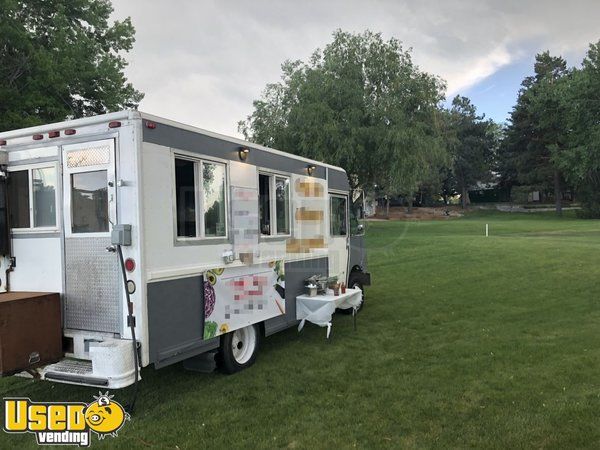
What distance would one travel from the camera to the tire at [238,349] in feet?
18.3

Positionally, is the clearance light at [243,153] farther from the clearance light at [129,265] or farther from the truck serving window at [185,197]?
the clearance light at [129,265]

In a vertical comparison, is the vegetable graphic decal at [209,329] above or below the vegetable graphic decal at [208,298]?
below

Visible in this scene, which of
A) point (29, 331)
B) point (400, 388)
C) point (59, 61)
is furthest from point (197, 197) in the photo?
point (59, 61)

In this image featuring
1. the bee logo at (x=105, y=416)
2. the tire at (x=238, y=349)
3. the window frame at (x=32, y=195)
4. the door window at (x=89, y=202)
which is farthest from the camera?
the tire at (x=238, y=349)

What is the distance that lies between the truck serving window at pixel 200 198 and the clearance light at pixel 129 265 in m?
0.62

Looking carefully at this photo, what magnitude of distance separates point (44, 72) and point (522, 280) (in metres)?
15.0

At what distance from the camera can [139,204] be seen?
428 cm

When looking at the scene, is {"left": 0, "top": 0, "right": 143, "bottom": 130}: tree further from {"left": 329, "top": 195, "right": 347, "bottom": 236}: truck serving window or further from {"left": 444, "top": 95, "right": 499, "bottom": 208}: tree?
{"left": 444, "top": 95, "right": 499, "bottom": 208}: tree

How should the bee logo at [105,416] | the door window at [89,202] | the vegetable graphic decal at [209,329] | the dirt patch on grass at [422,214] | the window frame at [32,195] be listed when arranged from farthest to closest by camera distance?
the dirt patch on grass at [422,214] → the vegetable graphic decal at [209,329] → the window frame at [32,195] → the door window at [89,202] → the bee logo at [105,416]

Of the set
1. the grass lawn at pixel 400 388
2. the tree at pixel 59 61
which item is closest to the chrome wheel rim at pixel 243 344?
the grass lawn at pixel 400 388

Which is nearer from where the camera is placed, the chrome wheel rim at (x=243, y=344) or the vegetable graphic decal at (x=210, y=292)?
the vegetable graphic decal at (x=210, y=292)

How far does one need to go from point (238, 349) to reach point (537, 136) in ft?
182

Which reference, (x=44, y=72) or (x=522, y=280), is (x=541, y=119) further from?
(x=44, y=72)

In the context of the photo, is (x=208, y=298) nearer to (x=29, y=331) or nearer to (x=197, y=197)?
(x=197, y=197)
